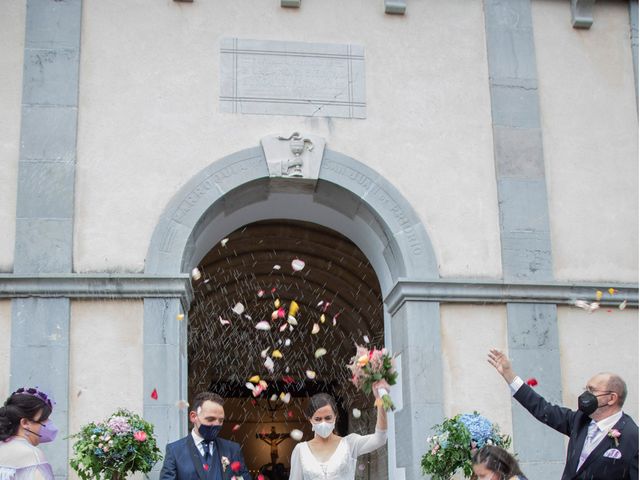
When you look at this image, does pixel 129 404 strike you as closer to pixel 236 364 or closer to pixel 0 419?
pixel 0 419

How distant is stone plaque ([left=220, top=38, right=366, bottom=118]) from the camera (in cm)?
951

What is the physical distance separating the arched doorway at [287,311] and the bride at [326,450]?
6220mm

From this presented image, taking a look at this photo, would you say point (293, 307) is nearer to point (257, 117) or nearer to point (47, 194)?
point (257, 117)

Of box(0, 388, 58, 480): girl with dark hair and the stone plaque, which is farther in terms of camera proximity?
the stone plaque

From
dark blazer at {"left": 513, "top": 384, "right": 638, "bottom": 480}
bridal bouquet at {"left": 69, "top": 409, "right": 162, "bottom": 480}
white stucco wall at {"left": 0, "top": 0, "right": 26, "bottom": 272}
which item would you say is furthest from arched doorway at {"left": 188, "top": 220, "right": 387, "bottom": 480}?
dark blazer at {"left": 513, "top": 384, "right": 638, "bottom": 480}

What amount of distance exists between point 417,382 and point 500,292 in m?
1.18

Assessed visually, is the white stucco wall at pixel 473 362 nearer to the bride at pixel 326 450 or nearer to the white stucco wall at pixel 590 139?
the white stucco wall at pixel 590 139

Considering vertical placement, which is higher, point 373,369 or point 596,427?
point 373,369

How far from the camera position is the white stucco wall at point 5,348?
8.48 meters

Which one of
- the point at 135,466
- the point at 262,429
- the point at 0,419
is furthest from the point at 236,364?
the point at 0,419

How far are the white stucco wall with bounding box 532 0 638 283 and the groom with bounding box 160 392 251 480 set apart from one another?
4049 millimetres

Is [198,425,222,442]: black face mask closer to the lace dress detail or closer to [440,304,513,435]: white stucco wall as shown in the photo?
the lace dress detail

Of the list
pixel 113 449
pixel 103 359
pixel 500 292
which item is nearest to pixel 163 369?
pixel 103 359

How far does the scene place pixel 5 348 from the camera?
8.58 m
